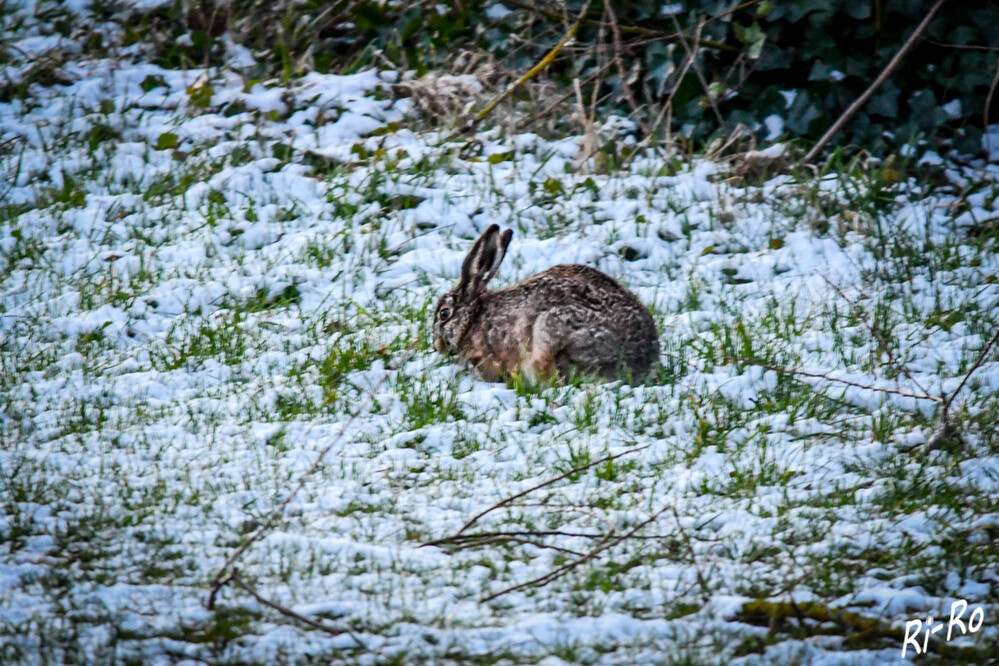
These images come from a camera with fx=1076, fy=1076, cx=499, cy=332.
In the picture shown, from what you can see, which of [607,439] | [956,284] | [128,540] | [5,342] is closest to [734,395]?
A: [607,439]

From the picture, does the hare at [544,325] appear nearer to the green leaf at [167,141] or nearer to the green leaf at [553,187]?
the green leaf at [553,187]

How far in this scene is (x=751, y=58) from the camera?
8.70 metres

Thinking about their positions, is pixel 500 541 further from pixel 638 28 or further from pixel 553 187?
pixel 638 28

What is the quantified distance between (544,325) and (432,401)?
28.8 inches

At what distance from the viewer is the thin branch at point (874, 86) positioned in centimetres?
808

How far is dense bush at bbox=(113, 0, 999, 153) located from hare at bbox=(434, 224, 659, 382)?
10.8 feet

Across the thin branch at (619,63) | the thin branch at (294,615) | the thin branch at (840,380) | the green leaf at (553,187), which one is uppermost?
the thin branch at (619,63)

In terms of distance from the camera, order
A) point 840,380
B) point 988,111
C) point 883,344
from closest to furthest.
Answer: point 840,380 → point 883,344 → point 988,111

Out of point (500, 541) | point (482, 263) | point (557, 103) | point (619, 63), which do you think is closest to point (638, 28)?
point (619, 63)

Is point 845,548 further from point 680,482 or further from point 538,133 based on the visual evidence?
point 538,133

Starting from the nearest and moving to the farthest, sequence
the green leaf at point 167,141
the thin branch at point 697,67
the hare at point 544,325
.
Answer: the hare at point 544,325, the thin branch at point 697,67, the green leaf at point 167,141

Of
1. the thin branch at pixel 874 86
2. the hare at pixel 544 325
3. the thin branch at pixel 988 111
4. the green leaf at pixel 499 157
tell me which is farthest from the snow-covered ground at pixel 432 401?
the thin branch at pixel 874 86

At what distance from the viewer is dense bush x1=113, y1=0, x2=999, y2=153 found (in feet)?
27.8

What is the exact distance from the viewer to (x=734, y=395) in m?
5.71
